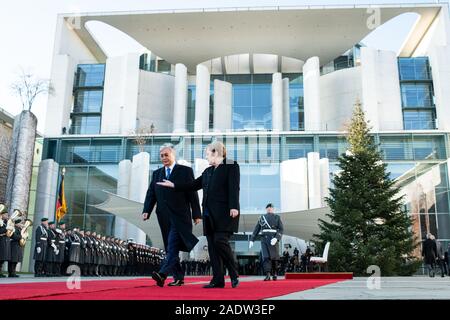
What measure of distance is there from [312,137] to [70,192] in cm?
1812

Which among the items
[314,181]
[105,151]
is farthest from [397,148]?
[105,151]

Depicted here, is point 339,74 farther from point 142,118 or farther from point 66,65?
point 66,65

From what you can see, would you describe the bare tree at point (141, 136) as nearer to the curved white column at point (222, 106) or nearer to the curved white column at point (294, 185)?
the curved white column at point (222, 106)

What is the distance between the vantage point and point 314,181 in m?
32.6

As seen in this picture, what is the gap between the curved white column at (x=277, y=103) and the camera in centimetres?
3731

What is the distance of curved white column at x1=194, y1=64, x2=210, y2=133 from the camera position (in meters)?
37.2

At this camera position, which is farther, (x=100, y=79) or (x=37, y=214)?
(x=100, y=79)

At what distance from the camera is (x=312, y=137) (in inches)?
1379

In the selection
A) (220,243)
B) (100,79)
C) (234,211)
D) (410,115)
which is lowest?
(220,243)

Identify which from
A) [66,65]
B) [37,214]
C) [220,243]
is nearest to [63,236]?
[220,243]

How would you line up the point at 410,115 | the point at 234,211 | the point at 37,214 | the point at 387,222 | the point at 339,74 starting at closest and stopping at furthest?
the point at 234,211 < the point at 387,222 < the point at 37,214 < the point at 410,115 < the point at 339,74

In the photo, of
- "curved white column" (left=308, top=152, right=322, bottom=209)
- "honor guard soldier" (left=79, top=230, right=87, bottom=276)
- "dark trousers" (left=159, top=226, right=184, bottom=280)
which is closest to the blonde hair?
"dark trousers" (left=159, top=226, right=184, bottom=280)

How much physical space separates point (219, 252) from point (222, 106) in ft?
112

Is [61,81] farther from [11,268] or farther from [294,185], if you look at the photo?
[11,268]
